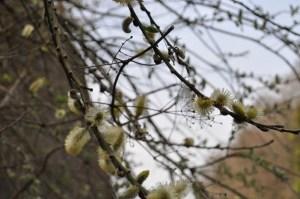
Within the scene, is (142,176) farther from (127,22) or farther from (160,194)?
(127,22)

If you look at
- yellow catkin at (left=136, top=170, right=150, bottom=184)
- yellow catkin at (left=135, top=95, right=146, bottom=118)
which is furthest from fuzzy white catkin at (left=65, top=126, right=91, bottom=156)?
yellow catkin at (left=135, top=95, right=146, bottom=118)

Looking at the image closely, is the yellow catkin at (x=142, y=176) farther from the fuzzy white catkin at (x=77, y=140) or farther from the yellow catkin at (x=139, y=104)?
the yellow catkin at (x=139, y=104)

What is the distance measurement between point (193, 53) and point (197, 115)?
1174 millimetres

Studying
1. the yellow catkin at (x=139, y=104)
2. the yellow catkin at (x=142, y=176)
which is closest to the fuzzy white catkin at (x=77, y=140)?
the yellow catkin at (x=142, y=176)

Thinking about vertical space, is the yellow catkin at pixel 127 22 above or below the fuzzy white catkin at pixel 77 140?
above

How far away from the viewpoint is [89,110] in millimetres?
880

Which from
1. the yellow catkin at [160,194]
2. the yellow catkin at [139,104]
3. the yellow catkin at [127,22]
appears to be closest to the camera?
the yellow catkin at [160,194]

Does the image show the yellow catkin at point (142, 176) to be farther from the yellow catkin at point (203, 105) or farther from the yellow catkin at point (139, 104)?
the yellow catkin at point (139, 104)

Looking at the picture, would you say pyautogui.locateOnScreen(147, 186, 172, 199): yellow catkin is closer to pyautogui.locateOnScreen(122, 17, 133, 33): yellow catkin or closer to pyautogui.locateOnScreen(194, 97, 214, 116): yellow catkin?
pyautogui.locateOnScreen(194, 97, 214, 116): yellow catkin

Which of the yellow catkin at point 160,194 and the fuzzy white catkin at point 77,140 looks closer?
the yellow catkin at point 160,194

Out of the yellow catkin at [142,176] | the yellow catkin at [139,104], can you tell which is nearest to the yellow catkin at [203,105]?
the yellow catkin at [142,176]

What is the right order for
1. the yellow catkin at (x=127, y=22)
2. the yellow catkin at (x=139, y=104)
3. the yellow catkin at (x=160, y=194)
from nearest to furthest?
the yellow catkin at (x=160, y=194) < the yellow catkin at (x=127, y=22) < the yellow catkin at (x=139, y=104)

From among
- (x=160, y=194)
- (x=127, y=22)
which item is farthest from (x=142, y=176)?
(x=127, y=22)

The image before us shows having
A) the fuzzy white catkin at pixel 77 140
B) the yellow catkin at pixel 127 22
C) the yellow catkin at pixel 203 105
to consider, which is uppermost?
the yellow catkin at pixel 127 22
